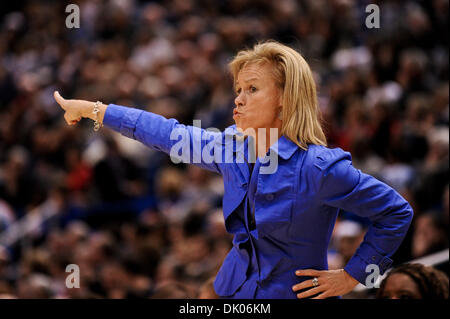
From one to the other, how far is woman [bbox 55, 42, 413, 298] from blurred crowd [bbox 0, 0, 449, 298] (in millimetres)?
516

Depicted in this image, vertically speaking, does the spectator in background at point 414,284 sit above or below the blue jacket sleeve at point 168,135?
below


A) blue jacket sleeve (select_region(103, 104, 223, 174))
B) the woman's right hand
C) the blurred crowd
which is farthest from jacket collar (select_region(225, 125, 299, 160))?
the blurred crowd

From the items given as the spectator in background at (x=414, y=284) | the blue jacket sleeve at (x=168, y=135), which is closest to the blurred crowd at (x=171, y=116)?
the spectator in background at (x=414, y=284)

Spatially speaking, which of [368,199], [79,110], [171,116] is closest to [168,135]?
[79,110]

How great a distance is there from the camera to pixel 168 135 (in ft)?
6.69

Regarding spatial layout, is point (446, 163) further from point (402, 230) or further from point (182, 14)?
point (182, 14)

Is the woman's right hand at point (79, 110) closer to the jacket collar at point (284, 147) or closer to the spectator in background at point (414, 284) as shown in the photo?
the jacket collar at point (284, 147)

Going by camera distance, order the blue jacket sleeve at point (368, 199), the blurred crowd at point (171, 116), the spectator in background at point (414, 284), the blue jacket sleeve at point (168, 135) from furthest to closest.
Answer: the blurred crowd at point (171, 116)
the spectator in background at point (414, 284)
the blue jacket sleeve at point (168, 135)
the blue jacket sleeve at point (368, 199)

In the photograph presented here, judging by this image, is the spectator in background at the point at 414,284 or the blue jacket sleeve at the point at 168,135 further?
the spectator in background at the point at 414,284

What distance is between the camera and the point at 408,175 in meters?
4.25

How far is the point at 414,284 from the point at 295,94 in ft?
2.99

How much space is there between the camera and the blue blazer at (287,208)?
1.86 m

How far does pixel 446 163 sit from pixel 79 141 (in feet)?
12.3
